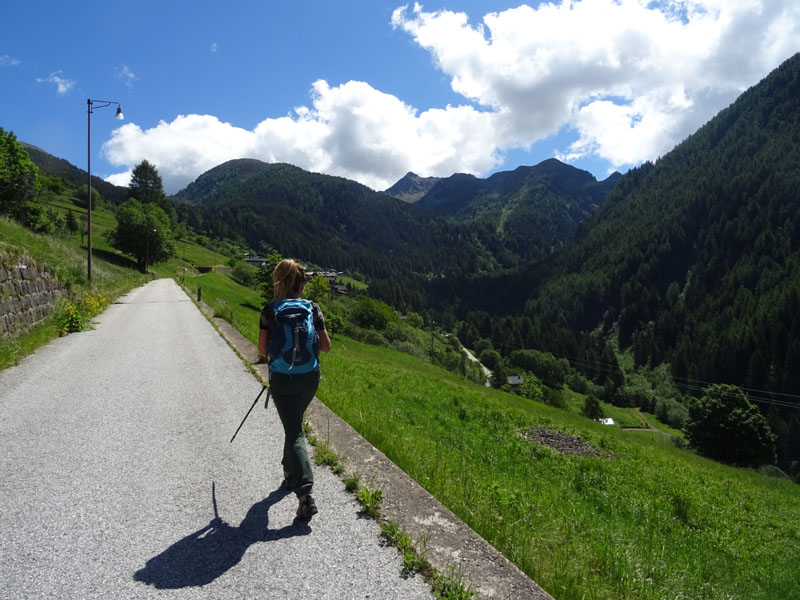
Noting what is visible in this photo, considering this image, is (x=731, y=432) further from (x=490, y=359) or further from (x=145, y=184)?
(x=145, y=184)

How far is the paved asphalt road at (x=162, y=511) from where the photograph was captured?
3.40 metres

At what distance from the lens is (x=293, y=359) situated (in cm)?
443

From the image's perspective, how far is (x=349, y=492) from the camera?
195 inches

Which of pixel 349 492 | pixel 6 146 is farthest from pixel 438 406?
pixel 6 146

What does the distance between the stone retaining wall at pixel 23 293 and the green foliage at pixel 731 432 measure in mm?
63055

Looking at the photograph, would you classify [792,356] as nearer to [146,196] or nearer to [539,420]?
[539,420]

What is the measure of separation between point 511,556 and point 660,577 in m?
3.18

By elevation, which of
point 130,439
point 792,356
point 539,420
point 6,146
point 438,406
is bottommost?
point 792,356

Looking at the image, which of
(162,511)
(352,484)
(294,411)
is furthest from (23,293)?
(352,484)

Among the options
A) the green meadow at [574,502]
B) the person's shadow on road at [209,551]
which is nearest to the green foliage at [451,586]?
the green meadow at [574,502]

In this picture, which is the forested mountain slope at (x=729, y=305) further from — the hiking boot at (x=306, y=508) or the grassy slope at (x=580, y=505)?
the hiking boot at (x=306, y=508)

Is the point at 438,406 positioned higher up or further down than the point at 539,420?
higher up

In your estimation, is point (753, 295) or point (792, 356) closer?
point (792, 356)

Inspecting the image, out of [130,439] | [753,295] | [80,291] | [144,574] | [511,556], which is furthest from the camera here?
[753,295]
